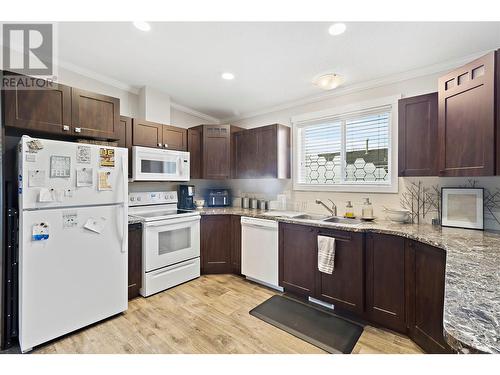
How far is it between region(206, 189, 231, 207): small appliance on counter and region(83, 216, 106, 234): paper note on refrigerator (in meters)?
1.84

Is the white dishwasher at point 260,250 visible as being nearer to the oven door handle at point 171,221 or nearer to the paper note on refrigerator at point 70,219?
the oven door handle at point 171,221

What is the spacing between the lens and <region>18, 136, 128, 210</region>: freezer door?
1.68m

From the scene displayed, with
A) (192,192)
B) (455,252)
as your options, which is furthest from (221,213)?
(455,252)

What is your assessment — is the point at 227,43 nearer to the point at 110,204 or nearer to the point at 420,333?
the point at 110,204

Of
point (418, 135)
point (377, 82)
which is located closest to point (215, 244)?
point (418, 135)

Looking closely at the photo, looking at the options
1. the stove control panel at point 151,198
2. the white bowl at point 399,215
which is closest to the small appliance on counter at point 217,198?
the stove control panel at point 151,198

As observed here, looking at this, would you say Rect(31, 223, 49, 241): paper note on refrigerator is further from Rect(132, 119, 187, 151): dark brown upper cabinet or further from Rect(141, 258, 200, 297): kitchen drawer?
Rect(132, 119, 187, 151): dark brown upper cabinet

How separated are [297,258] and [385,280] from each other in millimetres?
863

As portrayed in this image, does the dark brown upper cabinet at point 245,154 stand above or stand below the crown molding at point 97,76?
below

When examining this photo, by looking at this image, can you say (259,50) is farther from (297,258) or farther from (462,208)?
(462,208)

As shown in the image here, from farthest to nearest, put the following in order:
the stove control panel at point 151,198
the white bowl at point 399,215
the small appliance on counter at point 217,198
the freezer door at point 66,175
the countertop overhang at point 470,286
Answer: the small appliance on counter at point 217,198
the stove control panel at point 151,198
the white bowl at point 399,215
the freezer door at point 66,175
the countertop overhang at point 470,286

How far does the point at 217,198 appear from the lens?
3.80 meters

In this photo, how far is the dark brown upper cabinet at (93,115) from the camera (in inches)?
83.6

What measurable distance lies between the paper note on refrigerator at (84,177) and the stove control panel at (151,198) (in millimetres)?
986
